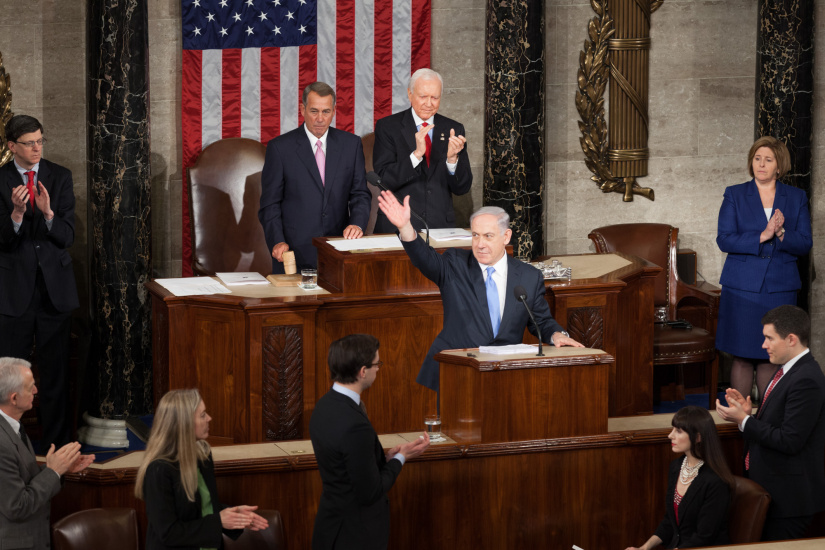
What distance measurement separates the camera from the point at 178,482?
3.98 meters

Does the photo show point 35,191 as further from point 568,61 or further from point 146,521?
point 568,61

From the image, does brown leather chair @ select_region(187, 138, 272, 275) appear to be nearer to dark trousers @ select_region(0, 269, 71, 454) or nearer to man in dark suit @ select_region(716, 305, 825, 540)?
dark trousers @ select_region(0, 269, 71, 454)

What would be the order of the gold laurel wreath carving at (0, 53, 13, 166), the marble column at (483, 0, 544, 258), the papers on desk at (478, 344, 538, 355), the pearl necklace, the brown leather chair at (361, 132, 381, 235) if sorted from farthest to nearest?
the brown leather chair at (361, 132, 381, 235) < the marble column at (483, 0, 544, 258) < the gold laurel wreath carving at (0, 53, 13, 166) < the papers on desk at (478, 344, 538, 355) < the pearl necklace

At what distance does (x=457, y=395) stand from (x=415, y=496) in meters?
0.48

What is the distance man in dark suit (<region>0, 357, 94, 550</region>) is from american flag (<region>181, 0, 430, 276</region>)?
4.47 m

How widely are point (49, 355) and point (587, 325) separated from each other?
337 centimetres

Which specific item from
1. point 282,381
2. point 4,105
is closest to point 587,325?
point 282,381

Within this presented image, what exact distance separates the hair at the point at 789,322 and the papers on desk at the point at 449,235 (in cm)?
218

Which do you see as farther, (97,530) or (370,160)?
(370,160)

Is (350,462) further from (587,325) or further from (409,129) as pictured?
(409,129)

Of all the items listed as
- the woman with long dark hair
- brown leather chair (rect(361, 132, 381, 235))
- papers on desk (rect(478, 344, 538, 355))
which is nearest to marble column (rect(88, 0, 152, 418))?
brown leather chair (rect(361, 132, 381, 235))

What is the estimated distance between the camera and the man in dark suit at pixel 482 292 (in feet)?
17.5

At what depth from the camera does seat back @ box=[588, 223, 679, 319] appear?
8516 mm

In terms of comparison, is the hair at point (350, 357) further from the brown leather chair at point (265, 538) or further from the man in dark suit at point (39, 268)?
the man in dark suit at point (39, 268)
